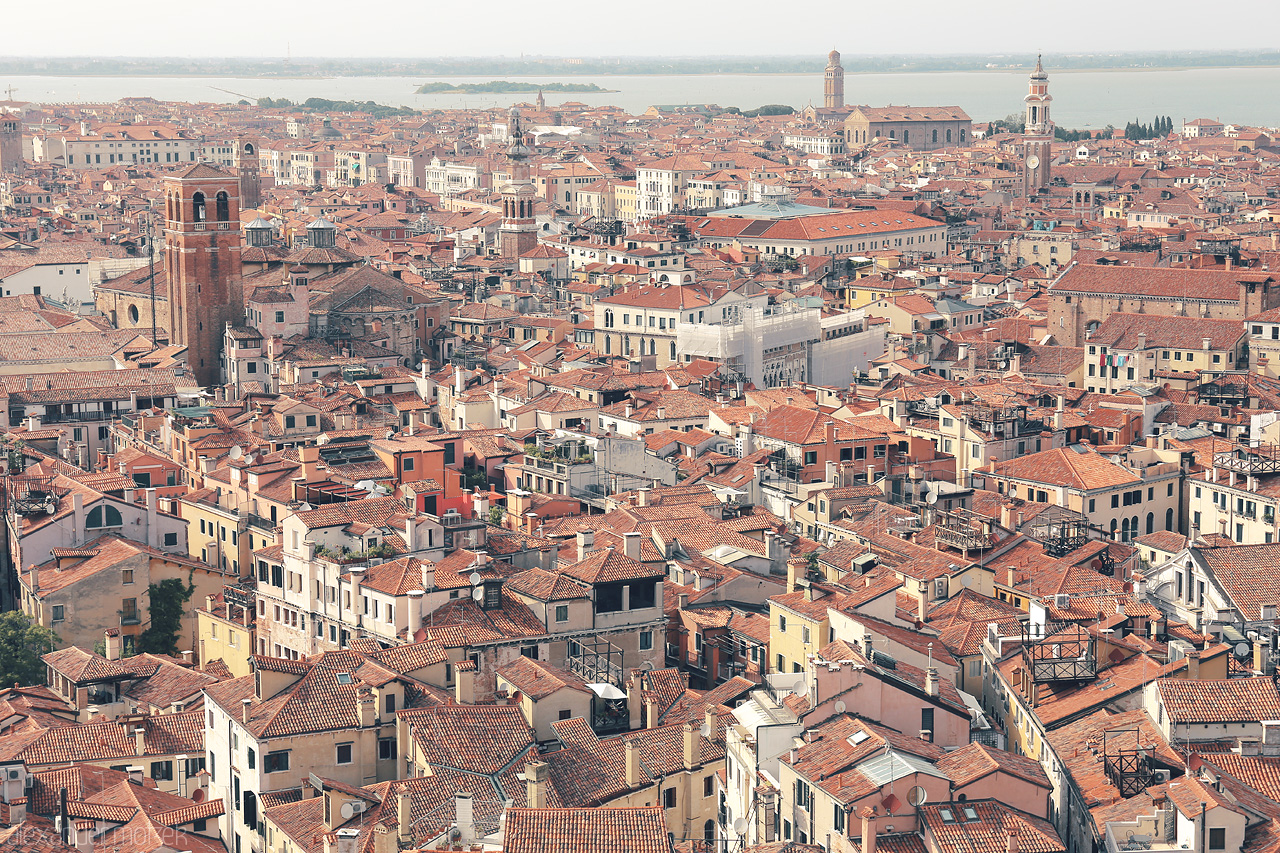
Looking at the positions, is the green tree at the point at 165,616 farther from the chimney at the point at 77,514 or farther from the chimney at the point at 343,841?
the chimney at the point at 343,841

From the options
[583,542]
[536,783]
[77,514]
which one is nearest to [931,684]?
[536,783]

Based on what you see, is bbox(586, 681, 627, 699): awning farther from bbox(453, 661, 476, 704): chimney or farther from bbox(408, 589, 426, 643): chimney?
bbox(408, 589, 426, 643): chimney

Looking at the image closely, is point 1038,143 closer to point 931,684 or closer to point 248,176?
point 248,176

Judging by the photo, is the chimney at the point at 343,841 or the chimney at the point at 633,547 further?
the chimney at the point at 633,547

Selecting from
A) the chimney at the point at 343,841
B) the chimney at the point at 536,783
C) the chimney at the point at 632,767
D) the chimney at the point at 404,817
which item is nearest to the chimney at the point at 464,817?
the chimney at the point at 404,817

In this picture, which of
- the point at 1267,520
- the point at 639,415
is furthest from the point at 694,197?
the point at 1267,520

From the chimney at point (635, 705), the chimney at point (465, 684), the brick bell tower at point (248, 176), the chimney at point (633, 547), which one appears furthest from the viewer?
the brick bell tower at point (248, 176)

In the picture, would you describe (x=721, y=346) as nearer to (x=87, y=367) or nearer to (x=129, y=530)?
(x=87, y=367)

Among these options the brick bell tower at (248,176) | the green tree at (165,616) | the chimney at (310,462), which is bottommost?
the green tree at (165,616)
